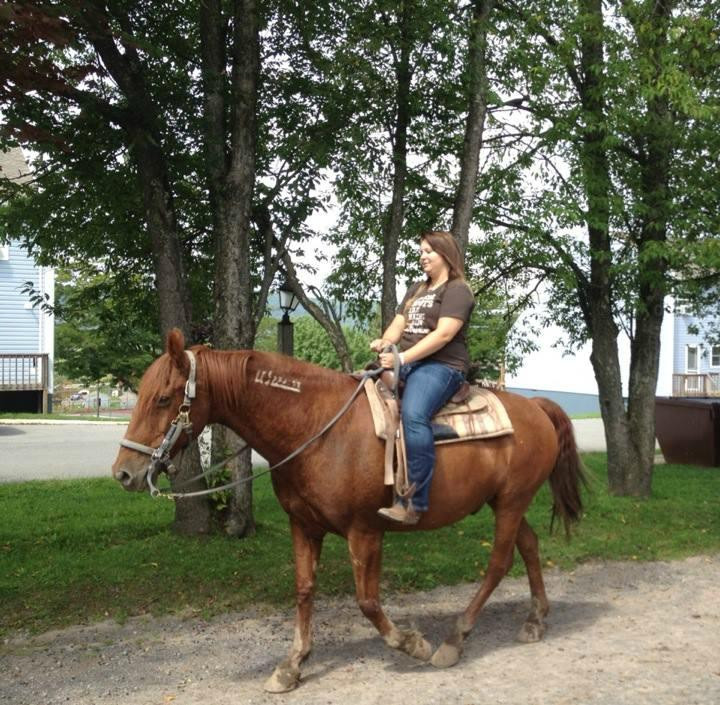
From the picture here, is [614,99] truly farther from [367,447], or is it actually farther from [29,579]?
[29,579]

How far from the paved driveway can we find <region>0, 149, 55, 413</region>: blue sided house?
465cm

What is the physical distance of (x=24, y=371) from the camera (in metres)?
30.0

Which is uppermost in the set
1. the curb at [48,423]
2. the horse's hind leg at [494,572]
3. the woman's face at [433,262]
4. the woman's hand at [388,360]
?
the woman's face at [433,262]

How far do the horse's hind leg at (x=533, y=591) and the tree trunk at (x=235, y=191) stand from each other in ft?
10.2

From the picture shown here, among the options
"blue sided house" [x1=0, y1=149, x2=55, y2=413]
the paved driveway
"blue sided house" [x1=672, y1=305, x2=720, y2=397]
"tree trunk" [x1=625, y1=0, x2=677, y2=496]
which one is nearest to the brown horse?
"tree trunk" [x1=625, y1=0, x2=677, y2=496]

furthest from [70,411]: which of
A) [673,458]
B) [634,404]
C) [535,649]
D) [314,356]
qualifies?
[535,649]

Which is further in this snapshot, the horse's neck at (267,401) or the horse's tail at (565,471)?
the horse's tail at (565,471)

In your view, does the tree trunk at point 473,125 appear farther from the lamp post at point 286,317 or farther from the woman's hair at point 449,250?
the woman's hair at point 449,250

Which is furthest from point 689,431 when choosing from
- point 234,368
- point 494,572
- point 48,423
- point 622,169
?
point 48,423

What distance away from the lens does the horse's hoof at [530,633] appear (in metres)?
5.59

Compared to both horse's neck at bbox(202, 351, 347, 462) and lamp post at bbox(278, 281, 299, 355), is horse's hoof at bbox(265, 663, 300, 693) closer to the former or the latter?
horse's neck at bbox(202, 351, 347, 462)

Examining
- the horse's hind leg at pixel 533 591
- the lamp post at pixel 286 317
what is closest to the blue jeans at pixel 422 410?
the horse's hind leg at pixel 533 591

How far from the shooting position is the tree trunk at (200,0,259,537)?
26.8 feet

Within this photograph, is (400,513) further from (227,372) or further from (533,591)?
(533,591)
